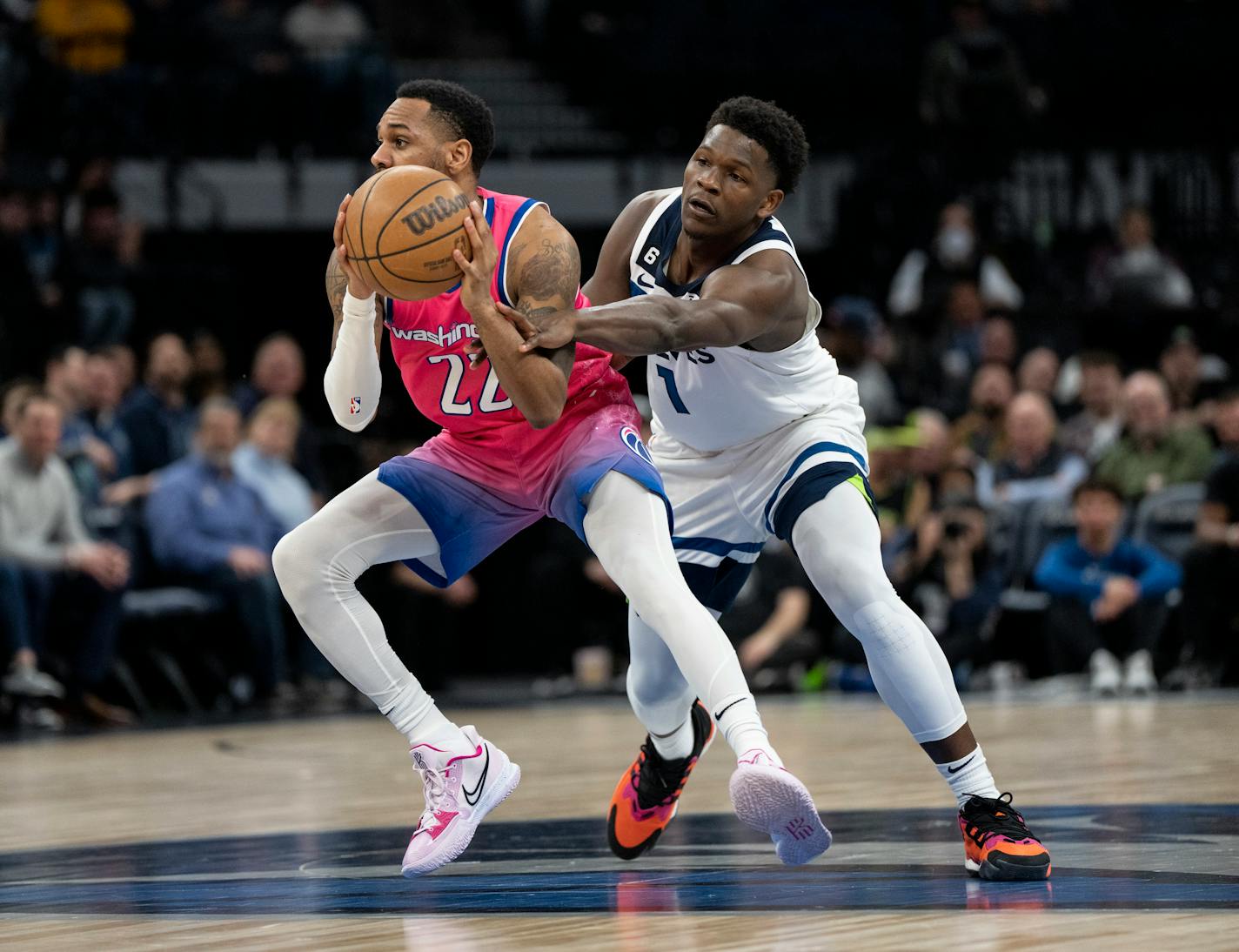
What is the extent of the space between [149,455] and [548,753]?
4.17 meters

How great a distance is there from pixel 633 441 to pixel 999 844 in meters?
1.28

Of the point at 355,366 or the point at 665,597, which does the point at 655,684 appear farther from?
the point at 355,366

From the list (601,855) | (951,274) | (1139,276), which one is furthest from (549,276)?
(1139,276)

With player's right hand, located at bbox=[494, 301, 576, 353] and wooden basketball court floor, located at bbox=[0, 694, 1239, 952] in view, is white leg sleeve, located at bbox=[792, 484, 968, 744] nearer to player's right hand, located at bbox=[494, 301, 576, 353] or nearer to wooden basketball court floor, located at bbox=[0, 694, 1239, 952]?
wooden basketball court floor, located at bbox=[0, 694, 1239, 952]

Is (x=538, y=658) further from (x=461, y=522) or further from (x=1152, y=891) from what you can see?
(x=1152, y=891)

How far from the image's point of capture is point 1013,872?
421cm

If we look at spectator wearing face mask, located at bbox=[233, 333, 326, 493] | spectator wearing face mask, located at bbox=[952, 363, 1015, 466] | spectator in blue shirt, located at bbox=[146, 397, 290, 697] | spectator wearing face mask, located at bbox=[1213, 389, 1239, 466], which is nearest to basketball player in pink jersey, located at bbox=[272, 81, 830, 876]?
spectator in blue shirt, located at bbox=[146, 397, 290, 697]

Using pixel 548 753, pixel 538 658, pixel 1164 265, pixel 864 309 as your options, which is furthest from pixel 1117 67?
pixel 548 753

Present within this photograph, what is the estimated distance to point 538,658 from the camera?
13.9 metres

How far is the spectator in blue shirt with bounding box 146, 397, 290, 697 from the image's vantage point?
10.6 m

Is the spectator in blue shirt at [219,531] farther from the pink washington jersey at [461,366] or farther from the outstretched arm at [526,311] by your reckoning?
the outstretched arm at [526,311]

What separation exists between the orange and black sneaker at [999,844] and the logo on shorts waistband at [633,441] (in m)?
1.11

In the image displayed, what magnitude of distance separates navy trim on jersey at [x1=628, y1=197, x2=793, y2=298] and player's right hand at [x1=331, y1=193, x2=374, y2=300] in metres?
0.72

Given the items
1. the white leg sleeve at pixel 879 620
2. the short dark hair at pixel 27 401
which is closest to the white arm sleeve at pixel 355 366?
the white leg sleeve at pixel 879 620
